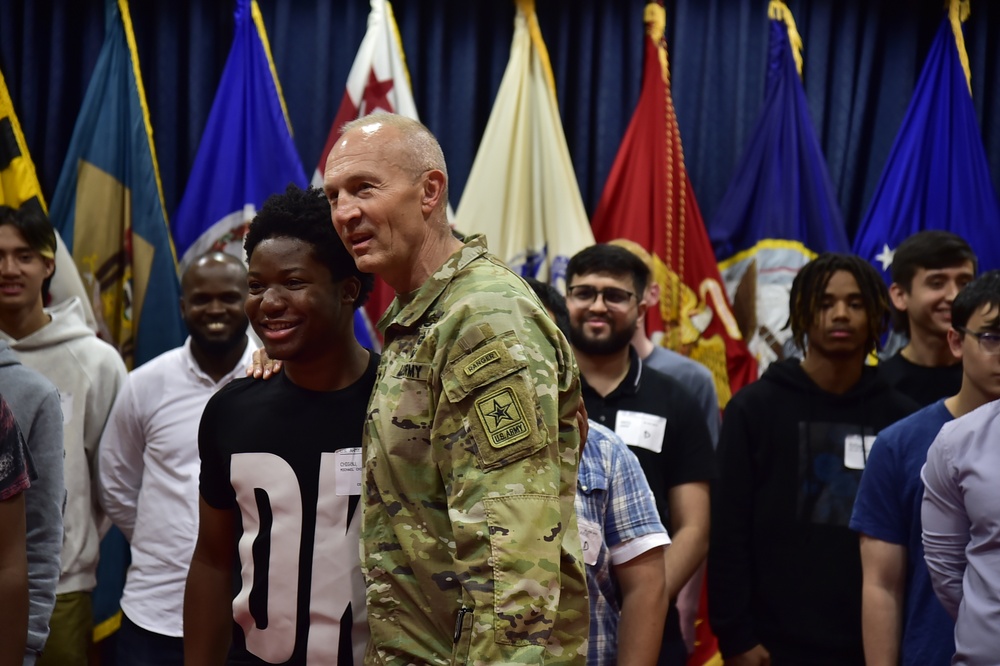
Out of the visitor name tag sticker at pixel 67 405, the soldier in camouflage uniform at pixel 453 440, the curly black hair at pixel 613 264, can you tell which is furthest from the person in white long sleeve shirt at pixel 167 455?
the soldier in camouflage uniform at pixel 453 440

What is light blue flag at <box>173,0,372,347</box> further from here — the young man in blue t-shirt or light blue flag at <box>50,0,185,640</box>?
the young man in blue t-shirt

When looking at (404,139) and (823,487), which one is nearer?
(404,139)

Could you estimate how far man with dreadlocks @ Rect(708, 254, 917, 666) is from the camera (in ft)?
9.78

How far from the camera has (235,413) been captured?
6.54 feet

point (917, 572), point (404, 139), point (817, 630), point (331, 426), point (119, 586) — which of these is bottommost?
point (119, 586)

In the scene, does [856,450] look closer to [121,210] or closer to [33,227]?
[33,227]

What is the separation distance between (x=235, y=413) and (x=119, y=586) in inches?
87.7

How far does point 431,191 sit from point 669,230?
261 centimetres

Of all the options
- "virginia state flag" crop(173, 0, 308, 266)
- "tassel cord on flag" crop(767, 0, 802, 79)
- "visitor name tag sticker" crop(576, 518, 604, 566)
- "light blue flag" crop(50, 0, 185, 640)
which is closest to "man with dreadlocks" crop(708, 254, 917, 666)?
"visitor name tag sticker" crop(576, 518, 604, 566)

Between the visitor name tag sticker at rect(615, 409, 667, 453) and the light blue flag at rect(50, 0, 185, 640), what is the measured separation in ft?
6.14

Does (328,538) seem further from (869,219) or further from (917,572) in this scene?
(869,219)

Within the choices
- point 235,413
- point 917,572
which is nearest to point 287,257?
point 235,413

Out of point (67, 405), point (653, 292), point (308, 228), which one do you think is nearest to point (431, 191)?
point (308, 228)

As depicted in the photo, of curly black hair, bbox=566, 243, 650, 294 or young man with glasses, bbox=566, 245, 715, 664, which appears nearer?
young man with glasses, bbox=566, 245, 715, 664
